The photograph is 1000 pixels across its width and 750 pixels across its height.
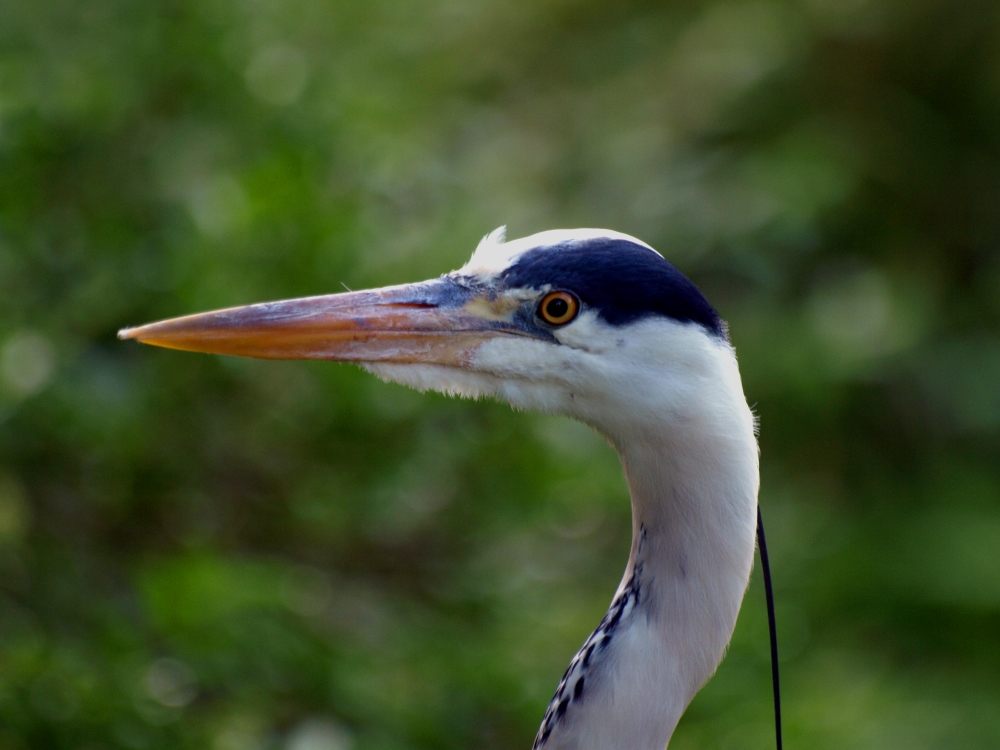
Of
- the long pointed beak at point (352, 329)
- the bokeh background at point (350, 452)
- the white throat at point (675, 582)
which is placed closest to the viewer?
the white throat at point (675, 582)

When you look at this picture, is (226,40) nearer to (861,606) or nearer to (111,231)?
(111,231)

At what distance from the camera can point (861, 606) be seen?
4.25m

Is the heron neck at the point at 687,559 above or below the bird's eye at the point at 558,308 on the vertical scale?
below

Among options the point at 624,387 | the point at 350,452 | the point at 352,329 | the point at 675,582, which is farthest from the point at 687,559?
the point at 350,452

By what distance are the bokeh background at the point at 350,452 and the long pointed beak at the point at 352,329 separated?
0.86m

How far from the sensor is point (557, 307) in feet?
5.52

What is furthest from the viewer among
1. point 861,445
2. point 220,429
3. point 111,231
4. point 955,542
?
point 861,445

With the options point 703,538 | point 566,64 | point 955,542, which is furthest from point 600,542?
point 566,64

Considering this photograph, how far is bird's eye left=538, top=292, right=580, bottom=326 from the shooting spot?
5.47ft

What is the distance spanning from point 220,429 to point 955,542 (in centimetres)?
289

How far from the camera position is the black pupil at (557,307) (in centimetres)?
168

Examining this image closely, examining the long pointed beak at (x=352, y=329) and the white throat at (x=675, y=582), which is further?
the long pointed beak at (x=352, y=329)

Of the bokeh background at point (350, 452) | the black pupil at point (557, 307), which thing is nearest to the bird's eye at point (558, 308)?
the black pupil at point (557, 307)

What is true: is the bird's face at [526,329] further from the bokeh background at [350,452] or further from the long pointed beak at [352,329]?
the bokeh background at [350,452]
